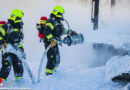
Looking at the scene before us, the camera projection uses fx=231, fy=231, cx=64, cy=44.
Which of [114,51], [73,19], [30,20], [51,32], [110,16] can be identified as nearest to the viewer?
[51,32]

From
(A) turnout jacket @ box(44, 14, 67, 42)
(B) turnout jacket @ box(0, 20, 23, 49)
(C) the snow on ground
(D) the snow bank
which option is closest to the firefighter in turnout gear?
(A) turnout jacket @ box(44, 14, 67, 42)

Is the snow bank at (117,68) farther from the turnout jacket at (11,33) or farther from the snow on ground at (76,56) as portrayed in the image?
the turnout jacket at (11,33)

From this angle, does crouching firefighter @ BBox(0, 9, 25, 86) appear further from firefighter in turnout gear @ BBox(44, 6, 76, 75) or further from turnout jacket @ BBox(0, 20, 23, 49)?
firefighter in turnout gear @ BBox(44, 6, 76, 75)

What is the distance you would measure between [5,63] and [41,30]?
116 centimetres

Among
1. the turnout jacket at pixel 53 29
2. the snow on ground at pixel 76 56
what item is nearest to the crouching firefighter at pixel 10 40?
the snow on ground at pixel 76 56

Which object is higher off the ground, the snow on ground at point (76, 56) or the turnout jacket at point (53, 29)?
Answer: the turnout jacket at point (53, 29)

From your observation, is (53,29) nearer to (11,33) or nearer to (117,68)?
(11,33)

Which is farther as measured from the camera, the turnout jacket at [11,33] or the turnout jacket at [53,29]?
the turnout jacket at [53,29]

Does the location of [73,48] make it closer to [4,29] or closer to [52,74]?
[52,74]

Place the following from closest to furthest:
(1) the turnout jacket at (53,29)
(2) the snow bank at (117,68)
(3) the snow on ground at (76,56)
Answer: (2) the snow bank at (117,68) < (3) the snow on ground at (76,56) < (1) the turnout jacket at (53,29)

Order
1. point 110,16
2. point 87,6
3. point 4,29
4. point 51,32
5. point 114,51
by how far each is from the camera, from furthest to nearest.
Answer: point 87,6, point 110,16, point 114,51, point 51,32, point 4,29

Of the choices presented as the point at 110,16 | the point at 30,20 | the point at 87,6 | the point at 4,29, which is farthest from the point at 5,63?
the point at 87,6

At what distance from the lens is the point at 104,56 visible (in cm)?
671

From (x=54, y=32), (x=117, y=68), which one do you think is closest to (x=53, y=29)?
(x=54, y=32)
